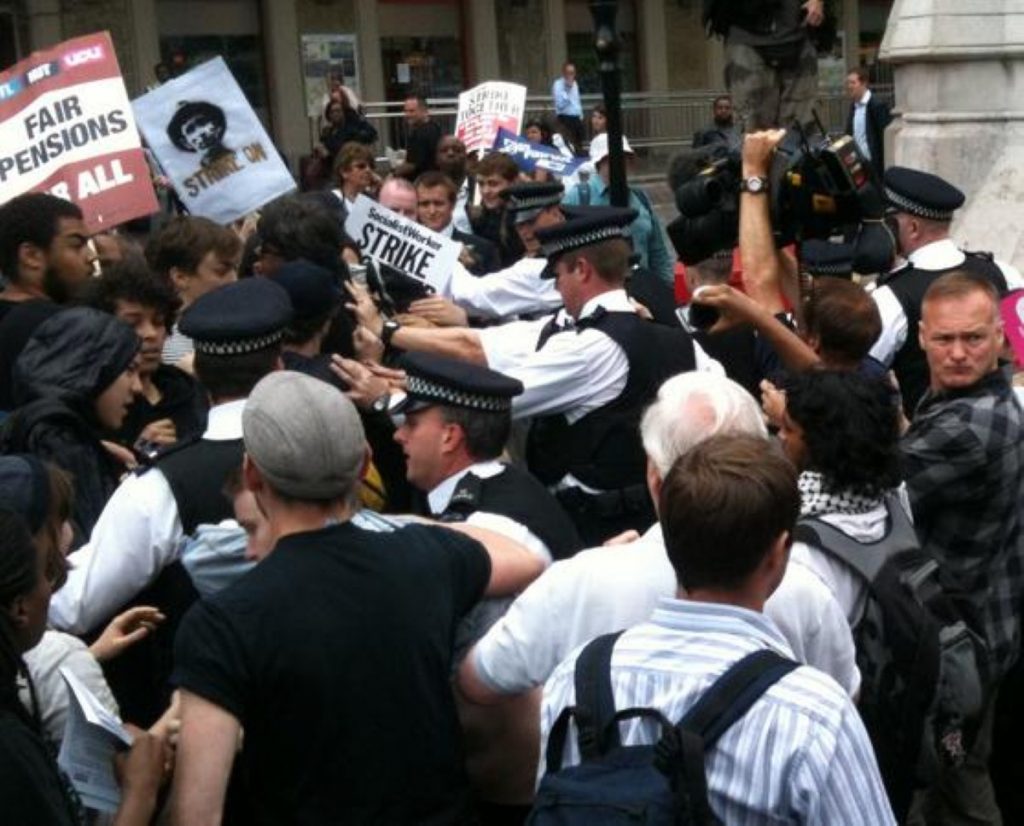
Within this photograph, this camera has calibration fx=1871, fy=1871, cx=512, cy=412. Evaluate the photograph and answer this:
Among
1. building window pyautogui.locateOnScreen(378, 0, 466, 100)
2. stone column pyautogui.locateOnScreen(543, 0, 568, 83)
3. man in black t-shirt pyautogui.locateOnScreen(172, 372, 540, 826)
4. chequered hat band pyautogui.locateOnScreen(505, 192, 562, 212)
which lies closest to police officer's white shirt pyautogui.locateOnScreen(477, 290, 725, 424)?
man in black t-shirt pyautogui.locateOnScreen(172, 372, 540, 826)

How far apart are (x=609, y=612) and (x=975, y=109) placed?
6717 millimetres

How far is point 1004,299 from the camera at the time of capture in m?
5.59

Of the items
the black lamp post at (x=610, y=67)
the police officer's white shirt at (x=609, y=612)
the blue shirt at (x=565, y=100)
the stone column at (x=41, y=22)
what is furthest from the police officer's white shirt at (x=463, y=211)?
the stone column at (x=41, y=22)

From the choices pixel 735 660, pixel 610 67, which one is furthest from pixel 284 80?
pixel 735 660

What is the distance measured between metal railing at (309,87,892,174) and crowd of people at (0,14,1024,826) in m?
20.7

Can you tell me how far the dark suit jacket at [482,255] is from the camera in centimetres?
862

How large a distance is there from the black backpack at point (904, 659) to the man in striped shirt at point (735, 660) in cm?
96

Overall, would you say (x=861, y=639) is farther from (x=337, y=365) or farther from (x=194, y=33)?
(x=194, y=33)

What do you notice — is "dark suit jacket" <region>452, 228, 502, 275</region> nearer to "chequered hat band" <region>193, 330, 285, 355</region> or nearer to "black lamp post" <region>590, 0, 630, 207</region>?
"black lamp post" <region>590, 0, 630, 207</region>

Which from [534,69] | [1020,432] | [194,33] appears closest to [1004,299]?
[1020,432]

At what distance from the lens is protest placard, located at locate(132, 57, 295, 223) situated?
24.1 feet

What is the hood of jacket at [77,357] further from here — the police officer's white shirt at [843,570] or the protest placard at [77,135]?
the protest placard at [77,135]

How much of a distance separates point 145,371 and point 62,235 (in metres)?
0.77

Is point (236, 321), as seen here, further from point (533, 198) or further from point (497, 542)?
point (533, 198)
